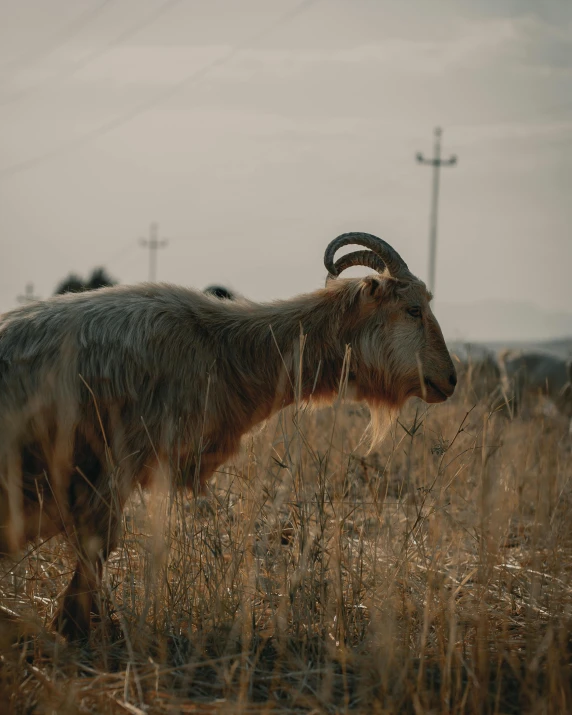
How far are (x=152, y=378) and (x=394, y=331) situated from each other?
1.57 metres

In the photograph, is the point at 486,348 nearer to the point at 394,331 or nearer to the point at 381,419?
the point at 381,419

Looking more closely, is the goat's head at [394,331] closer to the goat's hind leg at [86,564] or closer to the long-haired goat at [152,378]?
the long-haired goat at [152,378]

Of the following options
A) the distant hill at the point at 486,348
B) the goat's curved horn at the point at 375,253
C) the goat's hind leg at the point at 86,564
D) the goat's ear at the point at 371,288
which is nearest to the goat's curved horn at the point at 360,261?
the goat's curved horn at the point at 375,253

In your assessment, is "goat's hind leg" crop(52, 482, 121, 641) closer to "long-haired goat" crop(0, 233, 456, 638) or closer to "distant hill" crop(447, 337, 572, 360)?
"long-haired goat" crop(0, 233, 456, 638)

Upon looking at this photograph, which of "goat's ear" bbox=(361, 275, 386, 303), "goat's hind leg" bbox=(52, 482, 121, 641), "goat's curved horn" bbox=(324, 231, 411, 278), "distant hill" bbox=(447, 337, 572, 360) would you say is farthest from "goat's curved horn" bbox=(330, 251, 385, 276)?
"goat's hind leg" bbox=(52, 482, 121, 641)

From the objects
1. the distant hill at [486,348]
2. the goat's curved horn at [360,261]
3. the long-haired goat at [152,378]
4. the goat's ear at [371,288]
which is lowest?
the distant hill at [486,348]

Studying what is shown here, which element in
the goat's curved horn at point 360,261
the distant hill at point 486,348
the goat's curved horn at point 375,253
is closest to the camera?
the goat's curved horn at point 375,253

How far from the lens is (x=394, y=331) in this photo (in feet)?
16.6

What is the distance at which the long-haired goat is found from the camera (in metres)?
4.14

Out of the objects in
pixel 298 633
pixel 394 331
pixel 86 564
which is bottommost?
pixel 298 633

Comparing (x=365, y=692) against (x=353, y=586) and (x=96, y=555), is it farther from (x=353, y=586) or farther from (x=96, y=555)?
(x=96, y=555)

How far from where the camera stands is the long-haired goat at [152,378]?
4.14m

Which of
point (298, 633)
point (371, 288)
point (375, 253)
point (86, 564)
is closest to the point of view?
point (298, 633)

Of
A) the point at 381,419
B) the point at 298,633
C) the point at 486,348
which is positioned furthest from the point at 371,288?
the point at 486,348
